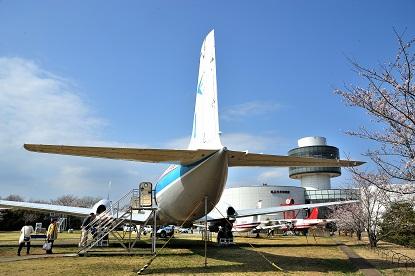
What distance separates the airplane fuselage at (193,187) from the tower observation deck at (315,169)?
74.5 meters

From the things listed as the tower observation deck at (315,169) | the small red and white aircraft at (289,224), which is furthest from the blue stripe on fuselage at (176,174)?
the tower observation deck at (315,169)

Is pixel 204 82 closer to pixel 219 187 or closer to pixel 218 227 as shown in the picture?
pixel 219 187

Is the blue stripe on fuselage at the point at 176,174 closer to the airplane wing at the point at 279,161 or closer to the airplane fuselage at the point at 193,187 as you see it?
the airplane fuselage at the point at 193,187

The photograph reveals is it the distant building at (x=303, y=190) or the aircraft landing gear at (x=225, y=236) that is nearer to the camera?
the aircraft landing gear at (x=225, y=236)

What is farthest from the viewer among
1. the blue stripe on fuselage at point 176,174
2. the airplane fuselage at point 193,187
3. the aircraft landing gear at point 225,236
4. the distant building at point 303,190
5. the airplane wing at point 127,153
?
the distant building at point 303,190

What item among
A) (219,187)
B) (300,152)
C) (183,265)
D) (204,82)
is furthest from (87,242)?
(300,152)

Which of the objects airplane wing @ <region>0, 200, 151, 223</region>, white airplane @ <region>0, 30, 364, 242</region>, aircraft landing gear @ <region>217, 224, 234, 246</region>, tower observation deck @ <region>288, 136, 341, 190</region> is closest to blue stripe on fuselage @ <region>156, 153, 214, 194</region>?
white airplane @ <region>0, 30, 364, 242</region>

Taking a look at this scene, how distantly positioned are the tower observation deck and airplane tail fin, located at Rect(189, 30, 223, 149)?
74743 mm

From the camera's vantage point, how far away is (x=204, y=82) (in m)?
15.0

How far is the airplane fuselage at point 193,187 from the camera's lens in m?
12.0

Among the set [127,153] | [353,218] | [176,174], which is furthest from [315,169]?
[127,153]

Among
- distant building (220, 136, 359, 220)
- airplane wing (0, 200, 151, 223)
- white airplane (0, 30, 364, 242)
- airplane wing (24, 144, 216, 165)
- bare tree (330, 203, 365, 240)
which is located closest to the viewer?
airplane wing (24, 144, 216, 165)

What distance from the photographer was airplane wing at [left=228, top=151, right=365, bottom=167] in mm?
11211

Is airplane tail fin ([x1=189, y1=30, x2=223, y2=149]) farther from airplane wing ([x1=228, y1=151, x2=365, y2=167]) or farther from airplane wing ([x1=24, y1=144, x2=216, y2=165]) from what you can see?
airplane wing ([x1=24, y1=144, x2=216, y2=165])
